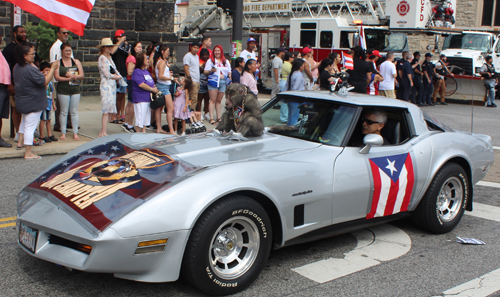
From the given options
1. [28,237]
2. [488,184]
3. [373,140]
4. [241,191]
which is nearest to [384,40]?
[488,184]

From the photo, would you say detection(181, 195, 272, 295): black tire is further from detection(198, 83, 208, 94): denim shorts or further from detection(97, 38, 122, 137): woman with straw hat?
detection(198, 83, 208, 94): denim shorts

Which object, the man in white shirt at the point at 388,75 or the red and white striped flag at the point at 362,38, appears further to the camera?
the red and white striped flag at the point at 362,38

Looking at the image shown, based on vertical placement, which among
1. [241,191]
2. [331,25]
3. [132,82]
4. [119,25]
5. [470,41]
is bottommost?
[241,191]

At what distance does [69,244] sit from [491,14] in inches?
1338

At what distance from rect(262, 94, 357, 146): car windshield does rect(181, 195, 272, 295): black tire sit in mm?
1193

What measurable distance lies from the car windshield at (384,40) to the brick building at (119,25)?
8470mm

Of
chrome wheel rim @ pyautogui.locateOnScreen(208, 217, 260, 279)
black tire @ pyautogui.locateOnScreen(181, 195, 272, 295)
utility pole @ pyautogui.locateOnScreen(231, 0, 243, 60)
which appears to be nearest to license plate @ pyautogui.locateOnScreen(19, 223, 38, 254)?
black tire @ pyautogui.locateOnScreen(181, 195, 272, 295)

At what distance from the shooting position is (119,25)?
15.8 meters

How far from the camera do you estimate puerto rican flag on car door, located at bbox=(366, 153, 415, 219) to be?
14.0 ft

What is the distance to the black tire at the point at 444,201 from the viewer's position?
4750mm

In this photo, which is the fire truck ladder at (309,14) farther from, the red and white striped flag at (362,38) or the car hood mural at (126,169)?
the car hood mural at (126,169)

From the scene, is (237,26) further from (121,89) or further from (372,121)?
(372,121)

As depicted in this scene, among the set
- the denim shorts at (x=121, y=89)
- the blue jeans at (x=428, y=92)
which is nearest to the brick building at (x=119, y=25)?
the denim shorts at (x=121, y=89)

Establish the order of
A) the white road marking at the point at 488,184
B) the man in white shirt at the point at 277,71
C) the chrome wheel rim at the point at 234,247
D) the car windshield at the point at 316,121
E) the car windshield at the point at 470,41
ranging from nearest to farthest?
1. the chrome wheel rim at the point at 234,247
2. the car windshield at the point at 316,121
3. the white road marking at the point at 488,184
4. the man in white shirt at the point at 277,71
5. the car windshield at the point at 470,41
